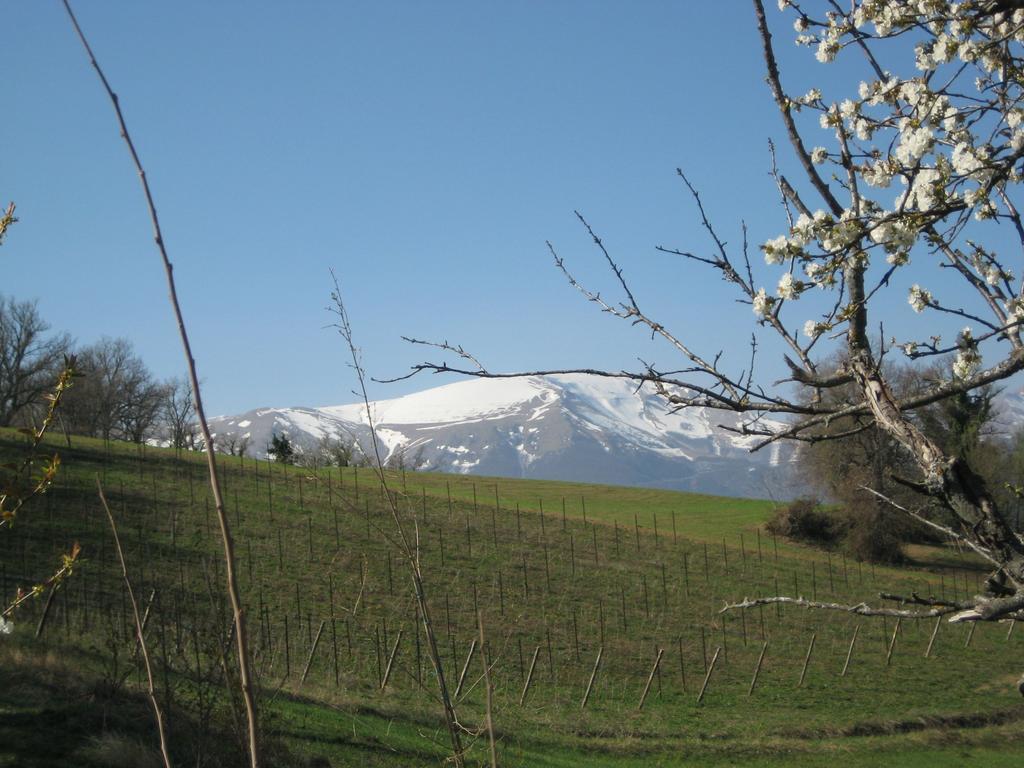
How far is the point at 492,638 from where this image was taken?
25.5m

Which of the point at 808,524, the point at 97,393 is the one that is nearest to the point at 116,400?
the point at 97,393

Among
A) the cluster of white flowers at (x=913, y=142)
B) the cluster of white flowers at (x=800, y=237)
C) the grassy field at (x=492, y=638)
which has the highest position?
the cluster of white flowers at (x=913, y=142)

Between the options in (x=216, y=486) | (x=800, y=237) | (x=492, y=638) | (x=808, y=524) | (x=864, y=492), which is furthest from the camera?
(x=808, y=524)

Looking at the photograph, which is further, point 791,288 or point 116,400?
point 116,400

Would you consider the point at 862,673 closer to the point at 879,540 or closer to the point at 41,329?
the point at 879,540

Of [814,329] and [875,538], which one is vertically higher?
[814,329]

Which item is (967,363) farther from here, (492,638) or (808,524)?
(808,524)

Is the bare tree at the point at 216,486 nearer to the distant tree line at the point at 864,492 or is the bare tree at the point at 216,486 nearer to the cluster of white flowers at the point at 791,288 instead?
the cluster of white flowers at the point at 791,288

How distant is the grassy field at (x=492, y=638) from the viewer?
38.0 feet

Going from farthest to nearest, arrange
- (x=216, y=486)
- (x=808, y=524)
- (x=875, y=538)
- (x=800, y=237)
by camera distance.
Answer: (x=808, y=524) → (x=875, y=538) → (x=800, y=237) → (x=216, y=486)

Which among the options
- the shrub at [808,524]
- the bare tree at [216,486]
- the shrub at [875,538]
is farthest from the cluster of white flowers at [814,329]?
the shrub at [808,524]

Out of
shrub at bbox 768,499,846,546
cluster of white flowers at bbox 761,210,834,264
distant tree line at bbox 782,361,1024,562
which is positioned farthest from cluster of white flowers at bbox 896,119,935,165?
shrub at bbox 768,499,846,546

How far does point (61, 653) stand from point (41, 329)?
4990 cm

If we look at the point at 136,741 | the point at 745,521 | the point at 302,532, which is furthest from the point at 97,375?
the point at 136,741
